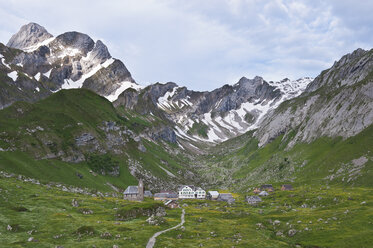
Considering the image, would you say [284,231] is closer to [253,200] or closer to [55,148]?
[253,200]

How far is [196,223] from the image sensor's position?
8512 centimetres

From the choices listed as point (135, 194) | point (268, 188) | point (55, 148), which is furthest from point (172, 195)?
point (55, 148)

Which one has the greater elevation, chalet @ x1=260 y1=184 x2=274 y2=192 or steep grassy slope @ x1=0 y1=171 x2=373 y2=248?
chalet @ x1=260 y1=184 x2=274 y2=192

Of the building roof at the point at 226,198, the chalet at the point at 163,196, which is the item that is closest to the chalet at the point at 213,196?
the building roof at the point at 226,198

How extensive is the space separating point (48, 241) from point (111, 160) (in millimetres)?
134810

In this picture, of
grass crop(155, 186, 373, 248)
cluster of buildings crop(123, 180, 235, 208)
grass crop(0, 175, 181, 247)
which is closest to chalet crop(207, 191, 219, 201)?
cluster of buildings crop(123, 180, 235, 208)

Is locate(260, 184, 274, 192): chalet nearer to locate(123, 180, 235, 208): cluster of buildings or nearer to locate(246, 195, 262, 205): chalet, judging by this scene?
locate(123, 180, 235, 208): cluster of buildings

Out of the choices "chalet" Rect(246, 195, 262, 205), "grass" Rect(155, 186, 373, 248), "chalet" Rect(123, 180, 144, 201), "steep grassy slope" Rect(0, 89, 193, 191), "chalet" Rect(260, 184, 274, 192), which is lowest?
"grass" Rect(155, 186, 373, 248)

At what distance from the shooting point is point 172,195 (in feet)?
527

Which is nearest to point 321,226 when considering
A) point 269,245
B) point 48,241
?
point 269,245

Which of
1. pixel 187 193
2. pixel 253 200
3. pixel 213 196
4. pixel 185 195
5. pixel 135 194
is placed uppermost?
pixel 135 194

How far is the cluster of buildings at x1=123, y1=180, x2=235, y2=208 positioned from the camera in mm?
131000

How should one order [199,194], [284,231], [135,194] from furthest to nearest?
[199,194] < [135,194] < [284,231]

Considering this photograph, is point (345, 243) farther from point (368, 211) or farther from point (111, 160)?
point (111, 160)
